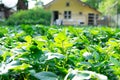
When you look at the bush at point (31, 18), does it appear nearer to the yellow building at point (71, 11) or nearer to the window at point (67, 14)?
the yellow building at point (71, 11)

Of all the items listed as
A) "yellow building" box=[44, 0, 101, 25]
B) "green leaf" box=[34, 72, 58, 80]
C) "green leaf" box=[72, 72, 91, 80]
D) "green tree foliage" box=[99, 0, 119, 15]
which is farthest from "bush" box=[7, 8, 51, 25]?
"green tree foliage" box=[99, 0, 119, 15]

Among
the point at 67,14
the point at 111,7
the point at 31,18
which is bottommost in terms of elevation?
the point at 67,14

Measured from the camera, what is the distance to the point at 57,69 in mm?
989

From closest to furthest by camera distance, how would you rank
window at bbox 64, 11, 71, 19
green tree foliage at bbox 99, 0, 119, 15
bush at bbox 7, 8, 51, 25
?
bush at bbox 7, 8, 51, 25, window at bbox 64, 11, 71, 19, green tree foliage at bbox 99, 0, 119, 15

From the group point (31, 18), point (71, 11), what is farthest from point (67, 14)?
point (31, 18)

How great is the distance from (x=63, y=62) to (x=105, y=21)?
33299mm

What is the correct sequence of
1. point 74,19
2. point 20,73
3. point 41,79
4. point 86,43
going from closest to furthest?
point 41,79 < point 20,73 < point 86,43 < point 74,19

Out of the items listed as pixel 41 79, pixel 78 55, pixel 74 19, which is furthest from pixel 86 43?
pixel 74 19

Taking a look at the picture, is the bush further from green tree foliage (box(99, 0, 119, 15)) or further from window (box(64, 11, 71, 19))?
green tree foliage (box(99, 0, 119, 15))

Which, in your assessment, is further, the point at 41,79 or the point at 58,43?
the point at 58,43

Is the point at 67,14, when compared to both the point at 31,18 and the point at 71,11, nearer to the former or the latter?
Answer: the point at 71,11

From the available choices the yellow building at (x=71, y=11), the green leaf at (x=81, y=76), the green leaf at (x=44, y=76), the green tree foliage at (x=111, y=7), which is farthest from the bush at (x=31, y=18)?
the green tree foliage at (x=111, y=7)

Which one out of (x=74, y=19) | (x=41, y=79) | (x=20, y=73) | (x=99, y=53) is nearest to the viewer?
(x=41, y=79)

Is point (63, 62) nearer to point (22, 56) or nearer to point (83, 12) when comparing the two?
point (22, 56)
